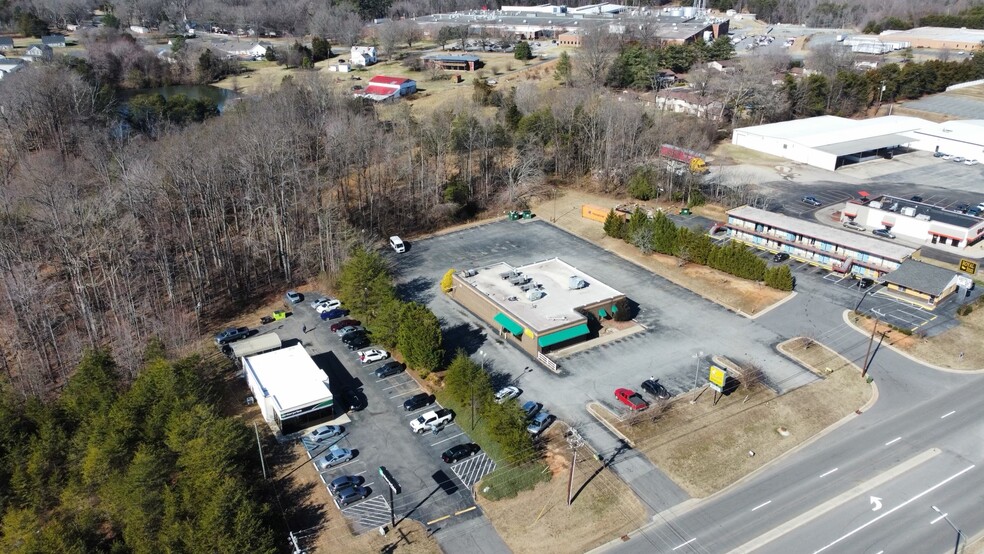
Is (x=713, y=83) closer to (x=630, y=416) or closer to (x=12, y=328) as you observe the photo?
(x=630, y=416)

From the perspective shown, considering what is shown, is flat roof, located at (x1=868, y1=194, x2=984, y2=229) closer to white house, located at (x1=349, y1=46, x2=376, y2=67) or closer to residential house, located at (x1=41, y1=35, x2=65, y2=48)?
white house, located at (x1=349, y1=46, x2=376, y2=67)

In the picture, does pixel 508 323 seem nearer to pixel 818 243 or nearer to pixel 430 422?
pixel 430 422

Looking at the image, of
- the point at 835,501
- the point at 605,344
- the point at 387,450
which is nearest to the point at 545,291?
the point at 605,344

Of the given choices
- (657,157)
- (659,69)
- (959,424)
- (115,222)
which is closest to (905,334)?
(959,424)

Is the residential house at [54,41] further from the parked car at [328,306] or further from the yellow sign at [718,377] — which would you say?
the yellow sign at [718,377]

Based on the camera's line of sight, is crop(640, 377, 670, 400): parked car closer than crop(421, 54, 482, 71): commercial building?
Yes

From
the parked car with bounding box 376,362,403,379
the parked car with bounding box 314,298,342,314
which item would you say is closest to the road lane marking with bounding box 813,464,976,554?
the parked car with bounding box 376,362,403,379
